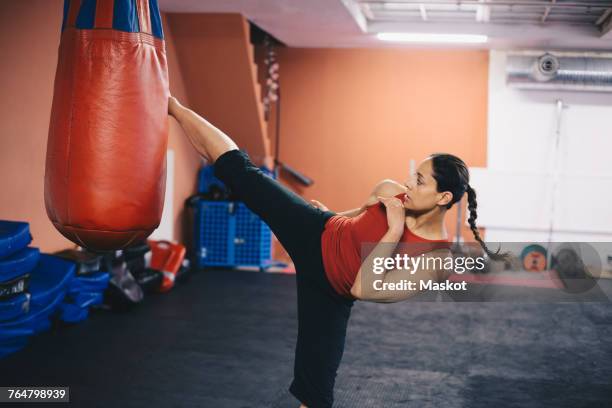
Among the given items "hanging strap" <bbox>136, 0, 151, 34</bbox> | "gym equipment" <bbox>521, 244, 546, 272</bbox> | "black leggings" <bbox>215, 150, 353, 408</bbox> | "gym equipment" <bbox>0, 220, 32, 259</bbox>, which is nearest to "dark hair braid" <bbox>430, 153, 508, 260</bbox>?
"black leggings" <bbox>215, 150, 353, 408</bbox>

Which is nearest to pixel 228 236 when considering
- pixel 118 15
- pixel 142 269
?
pixel 142 269

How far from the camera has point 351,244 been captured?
8.34 feet

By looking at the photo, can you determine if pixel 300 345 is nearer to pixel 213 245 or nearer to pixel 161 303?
pixel 161 303

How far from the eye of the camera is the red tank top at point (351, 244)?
2520 mm

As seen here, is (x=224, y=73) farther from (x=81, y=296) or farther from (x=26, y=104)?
(x=81, y=296)

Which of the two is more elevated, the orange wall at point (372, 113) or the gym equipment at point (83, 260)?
the orange wall at point (372, 113)

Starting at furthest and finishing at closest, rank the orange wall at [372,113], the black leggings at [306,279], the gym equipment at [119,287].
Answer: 1. the orange wall at [372,113]
2. the gym equipment at [119,287]
3. the black leggings at [306,279]

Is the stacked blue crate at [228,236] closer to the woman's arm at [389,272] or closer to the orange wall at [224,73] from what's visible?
the orange wall at [224,73]

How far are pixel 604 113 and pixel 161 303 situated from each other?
5.41 meters

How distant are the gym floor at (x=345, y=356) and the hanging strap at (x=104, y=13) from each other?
200 centimetres

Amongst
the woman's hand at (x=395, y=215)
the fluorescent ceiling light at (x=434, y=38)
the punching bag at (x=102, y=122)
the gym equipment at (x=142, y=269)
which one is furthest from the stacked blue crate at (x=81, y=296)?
the fluorescent ceiling light at (x=434, y=38)

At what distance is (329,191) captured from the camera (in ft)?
26.3

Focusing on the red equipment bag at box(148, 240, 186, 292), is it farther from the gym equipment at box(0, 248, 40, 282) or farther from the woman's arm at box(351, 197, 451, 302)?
the woman's arm at box(351, 197, 451, 302)

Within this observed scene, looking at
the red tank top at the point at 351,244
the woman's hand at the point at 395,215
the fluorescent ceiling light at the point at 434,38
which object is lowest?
the red tank top at the point at 351,244
